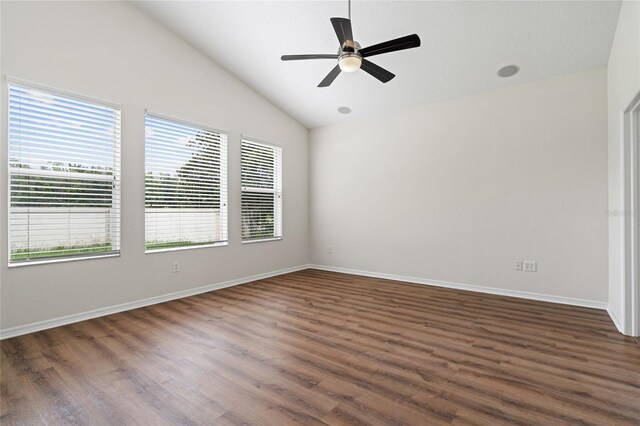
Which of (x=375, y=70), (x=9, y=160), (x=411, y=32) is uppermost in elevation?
(x=411, y=32)

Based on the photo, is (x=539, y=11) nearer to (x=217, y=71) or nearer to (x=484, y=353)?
(x=484, y=353)

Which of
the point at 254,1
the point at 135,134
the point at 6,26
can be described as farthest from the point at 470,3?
the point at 6,26

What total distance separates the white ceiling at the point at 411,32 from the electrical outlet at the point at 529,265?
2.34m

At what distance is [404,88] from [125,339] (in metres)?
4.49

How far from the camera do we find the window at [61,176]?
9.68 feet

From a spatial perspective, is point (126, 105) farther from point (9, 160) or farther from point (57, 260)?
point (57, 260)

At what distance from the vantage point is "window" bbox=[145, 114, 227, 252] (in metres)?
3.93

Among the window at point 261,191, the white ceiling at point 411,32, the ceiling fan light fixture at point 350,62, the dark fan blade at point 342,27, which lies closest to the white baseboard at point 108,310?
the window at point 261,191

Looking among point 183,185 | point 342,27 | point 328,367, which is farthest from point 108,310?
point 342,27

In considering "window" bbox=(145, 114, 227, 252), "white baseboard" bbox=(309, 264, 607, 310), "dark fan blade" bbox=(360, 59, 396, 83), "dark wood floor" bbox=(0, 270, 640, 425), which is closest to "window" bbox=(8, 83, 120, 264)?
"window" bbox=(145, 114, 227, 252)

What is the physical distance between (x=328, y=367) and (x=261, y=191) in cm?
363

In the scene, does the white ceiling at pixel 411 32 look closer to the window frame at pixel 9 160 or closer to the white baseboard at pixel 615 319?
the window frame at pixel 9 160

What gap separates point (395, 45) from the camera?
2.57 m

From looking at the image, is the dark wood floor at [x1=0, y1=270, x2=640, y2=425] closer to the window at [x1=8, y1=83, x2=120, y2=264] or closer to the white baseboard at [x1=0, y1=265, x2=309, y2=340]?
the white baseboard at [x1=0, y1=265, x2=309, y2=340]
